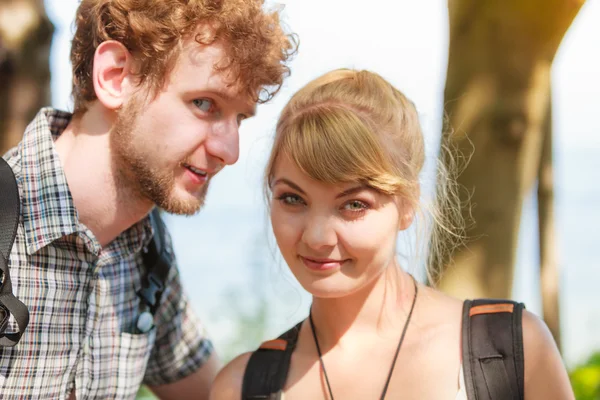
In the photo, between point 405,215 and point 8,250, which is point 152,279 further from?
point 405,215

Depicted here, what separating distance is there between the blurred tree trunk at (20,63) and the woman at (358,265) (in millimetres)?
2075

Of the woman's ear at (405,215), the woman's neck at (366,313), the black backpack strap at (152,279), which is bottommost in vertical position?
the black backpack strap at (152,279)

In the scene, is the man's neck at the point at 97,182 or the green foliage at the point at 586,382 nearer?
the man's neck at the point at 97,182

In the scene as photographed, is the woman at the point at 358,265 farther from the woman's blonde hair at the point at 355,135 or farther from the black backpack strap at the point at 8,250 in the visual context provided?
the black backpack strap at the point at 8,250

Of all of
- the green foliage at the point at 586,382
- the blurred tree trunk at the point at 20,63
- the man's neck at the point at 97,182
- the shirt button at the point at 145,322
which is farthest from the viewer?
the green foliage at the point at 586,382

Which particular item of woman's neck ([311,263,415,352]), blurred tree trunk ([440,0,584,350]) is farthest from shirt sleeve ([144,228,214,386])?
blurred tree trunk ([440,0,584,350])

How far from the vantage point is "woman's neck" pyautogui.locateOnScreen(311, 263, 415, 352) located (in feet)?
8.26

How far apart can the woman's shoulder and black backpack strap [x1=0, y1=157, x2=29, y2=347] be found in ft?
2.14

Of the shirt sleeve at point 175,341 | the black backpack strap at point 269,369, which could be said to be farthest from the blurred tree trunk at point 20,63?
the black backpack strap at point 269,369

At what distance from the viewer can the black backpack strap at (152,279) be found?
116 inches

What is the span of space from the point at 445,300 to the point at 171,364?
50.5 inches

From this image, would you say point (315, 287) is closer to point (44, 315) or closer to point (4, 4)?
point (44, 315)

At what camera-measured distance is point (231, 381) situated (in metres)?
2.52

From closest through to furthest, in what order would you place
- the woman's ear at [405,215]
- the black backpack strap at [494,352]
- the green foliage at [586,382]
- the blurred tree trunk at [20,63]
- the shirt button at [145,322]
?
the black backpack strap at [494,352]
the woman's ear at [405,215]
the shirt button at [145,322]
the blurred tree trunk at [20,63]
the green foliage at [586,382]
